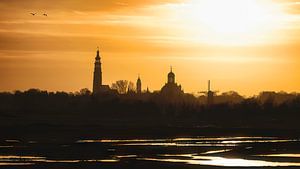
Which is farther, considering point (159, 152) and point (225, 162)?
point (159, 152)

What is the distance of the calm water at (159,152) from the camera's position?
227 ft

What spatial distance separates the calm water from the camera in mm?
69250

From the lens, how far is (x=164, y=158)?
72.0 m

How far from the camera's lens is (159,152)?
78.1m

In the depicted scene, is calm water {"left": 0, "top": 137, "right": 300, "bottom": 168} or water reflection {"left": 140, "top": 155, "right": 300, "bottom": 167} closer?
water reflection {"left": 140, "top": 155, "right": 300, "bottom": 167}

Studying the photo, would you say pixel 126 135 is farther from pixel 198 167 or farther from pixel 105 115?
pixel 105 115

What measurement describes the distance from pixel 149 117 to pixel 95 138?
268 feet

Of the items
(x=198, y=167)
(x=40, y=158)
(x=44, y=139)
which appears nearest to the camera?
(x=198, y=167)

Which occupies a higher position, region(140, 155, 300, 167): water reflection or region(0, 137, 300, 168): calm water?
region(0, 137, 300, 168): calm water

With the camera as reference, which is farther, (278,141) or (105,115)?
(105,115)

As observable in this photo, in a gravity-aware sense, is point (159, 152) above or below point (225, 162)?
above

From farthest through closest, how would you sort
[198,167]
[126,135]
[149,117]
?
[149,117], [126,135], [198,167]

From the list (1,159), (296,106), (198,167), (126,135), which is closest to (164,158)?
(198,167)

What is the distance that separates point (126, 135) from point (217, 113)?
263 ft
